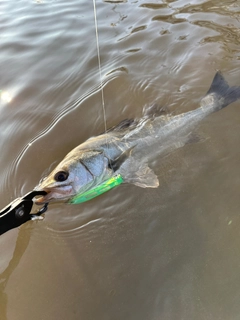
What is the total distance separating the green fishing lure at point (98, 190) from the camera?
3264 millimetres

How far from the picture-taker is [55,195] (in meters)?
3.12

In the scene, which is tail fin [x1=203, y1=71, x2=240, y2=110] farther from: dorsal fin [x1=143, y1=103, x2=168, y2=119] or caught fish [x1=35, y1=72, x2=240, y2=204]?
dorsal fin [x1=143, y1=103, x2=168, y2=119]

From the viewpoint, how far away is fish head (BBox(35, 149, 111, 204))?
3.14 m

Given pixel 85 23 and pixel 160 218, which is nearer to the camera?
pixel 160 218

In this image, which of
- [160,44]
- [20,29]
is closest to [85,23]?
[20,29]

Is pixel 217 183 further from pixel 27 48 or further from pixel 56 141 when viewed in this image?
pixel 27 48

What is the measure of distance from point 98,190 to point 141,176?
55 centimetres

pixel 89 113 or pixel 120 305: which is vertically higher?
pixel 89 113

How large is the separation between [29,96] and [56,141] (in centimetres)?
123

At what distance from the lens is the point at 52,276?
2891 millimetres

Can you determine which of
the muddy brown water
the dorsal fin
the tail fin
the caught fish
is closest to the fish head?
the caught fish

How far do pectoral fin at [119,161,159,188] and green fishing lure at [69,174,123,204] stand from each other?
15 centimetres

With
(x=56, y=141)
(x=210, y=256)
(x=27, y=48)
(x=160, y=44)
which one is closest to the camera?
(x=210, y=256)

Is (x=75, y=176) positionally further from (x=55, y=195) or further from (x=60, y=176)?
(x=55, y=195)
